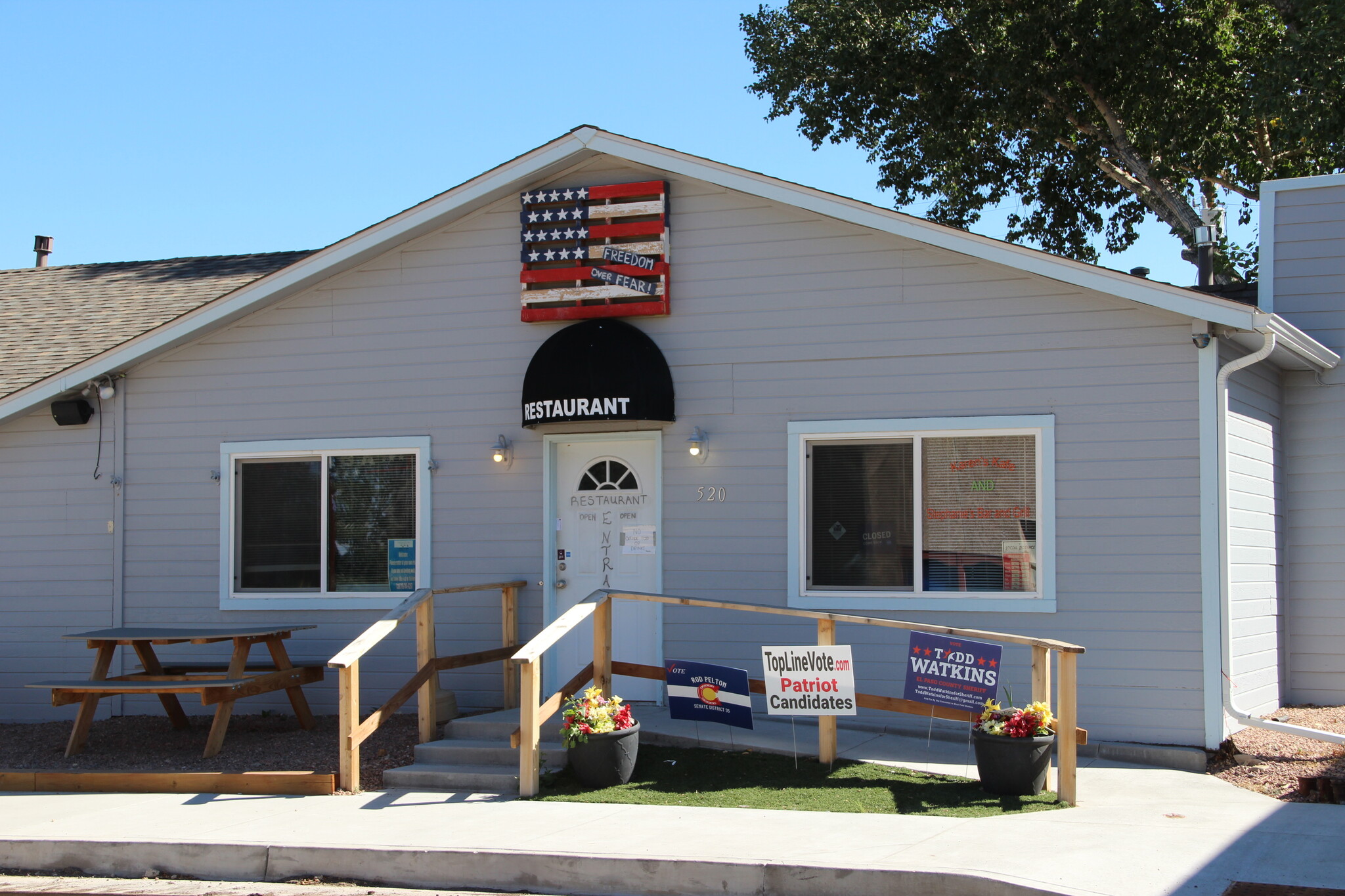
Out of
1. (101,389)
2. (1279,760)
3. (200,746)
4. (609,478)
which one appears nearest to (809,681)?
(609,478)

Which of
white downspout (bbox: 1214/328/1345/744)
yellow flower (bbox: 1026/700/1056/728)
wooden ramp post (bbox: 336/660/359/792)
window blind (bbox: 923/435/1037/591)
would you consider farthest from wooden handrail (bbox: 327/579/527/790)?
white downspout (bbox: 1214/328/1345/744)

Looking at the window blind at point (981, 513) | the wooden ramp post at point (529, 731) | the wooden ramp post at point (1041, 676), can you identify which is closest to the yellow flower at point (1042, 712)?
the wooden ramp post at point (1041, 676)

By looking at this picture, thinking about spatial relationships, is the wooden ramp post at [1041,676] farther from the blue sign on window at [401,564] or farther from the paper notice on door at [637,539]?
the blue sign on window at [401,564]

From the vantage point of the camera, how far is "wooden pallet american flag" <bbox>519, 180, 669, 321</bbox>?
10.2 m

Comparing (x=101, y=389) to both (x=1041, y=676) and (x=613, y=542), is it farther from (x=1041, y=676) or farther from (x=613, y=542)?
(x=1041, y=676)

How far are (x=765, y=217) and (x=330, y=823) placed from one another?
5793 mm

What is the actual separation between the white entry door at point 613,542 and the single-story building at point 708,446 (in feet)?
0.11

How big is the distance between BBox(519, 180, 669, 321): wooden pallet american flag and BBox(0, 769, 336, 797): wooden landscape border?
4.33 m

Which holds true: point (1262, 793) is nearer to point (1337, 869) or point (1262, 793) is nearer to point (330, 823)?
point (1337, 869)

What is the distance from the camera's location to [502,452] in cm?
1055

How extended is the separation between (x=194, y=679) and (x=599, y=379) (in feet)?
13.1

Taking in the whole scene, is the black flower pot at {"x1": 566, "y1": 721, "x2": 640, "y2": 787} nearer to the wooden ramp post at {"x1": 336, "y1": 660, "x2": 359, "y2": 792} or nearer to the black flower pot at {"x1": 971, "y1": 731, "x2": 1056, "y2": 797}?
the wooden ramp post at {"x1": 336, "y1": 660, "x2": 359, "y2": 792}

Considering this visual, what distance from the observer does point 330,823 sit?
7273mm

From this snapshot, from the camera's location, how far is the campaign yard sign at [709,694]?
27.5 ft
